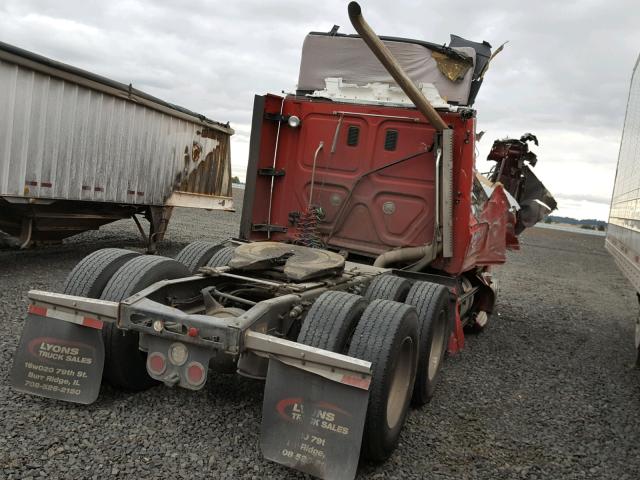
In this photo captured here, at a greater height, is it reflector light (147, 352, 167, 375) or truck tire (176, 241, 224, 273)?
truck tire (176, 241, 224, 273)

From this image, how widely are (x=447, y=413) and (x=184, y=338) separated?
2273 mm

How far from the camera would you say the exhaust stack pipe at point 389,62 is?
3900mm

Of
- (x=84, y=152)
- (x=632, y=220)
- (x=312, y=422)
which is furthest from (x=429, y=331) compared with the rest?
(x=84, y=152)

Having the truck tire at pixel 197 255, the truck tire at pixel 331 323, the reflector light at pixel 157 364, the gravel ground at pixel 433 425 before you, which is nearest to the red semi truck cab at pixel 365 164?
the truck tire at pixel 197 255

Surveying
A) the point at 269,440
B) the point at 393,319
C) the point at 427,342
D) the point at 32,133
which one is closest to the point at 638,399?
the point at 427,342

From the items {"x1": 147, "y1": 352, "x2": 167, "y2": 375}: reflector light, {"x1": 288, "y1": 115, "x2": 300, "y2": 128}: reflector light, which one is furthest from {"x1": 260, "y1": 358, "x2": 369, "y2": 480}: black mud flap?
{"x1": 288, "y1": 115, "x2": 300, "y2": 128}: reflector light

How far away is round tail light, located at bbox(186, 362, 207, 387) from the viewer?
10.5 feet

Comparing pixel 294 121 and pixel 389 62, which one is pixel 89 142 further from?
pixel 389 62

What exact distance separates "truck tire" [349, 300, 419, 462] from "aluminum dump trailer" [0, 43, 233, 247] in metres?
5.93

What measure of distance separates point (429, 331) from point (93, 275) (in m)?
2.51

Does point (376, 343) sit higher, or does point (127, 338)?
point (376, 343)

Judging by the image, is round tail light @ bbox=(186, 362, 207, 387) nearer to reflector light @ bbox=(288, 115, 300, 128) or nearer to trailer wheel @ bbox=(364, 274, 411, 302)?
trailer wheel @ bbox=(364, 274, 411, 302)

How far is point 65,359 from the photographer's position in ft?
11.8

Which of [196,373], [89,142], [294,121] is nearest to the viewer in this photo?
[196,373]
